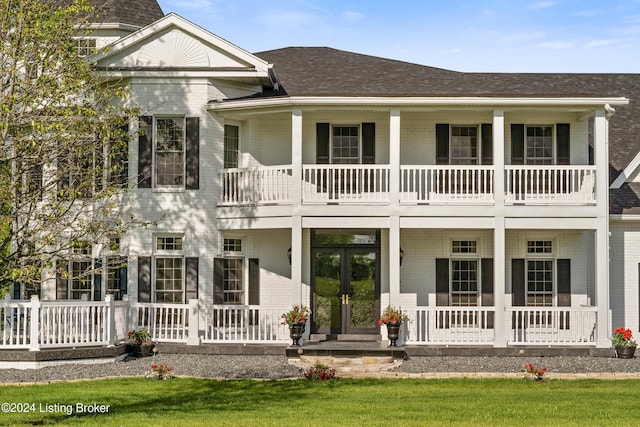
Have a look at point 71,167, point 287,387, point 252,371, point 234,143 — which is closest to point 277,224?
point 234,143

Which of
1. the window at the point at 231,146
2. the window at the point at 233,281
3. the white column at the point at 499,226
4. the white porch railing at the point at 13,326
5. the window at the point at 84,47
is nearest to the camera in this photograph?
the window at the point at 84,47

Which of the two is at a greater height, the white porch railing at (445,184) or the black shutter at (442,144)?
the black shutter at (442,144)

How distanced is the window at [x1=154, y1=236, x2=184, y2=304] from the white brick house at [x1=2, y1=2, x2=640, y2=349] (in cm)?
4

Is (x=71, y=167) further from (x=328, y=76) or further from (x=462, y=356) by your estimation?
(x=328, y=76)

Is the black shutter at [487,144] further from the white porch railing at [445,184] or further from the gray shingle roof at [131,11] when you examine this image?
the gray shingle roof at [131,11]

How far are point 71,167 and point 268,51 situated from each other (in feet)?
48.4

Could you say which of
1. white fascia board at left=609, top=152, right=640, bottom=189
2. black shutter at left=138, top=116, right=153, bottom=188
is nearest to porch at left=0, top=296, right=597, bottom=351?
black shutter at left=138, top=116, right=153, bottom=188

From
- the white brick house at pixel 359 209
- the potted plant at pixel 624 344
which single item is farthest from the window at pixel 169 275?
the potted plant at pixel 624 344

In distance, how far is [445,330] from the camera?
2092 centimetres

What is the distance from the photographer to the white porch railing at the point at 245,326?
2100 cm

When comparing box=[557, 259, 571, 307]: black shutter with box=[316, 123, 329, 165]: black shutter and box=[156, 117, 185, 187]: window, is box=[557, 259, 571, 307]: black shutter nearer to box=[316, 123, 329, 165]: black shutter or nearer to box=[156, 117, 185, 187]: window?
box=[316, 123, 329, 165]: black shutter

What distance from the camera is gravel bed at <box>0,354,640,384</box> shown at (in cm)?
1795

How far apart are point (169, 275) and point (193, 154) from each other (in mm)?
3140

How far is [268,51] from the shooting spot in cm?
2839
